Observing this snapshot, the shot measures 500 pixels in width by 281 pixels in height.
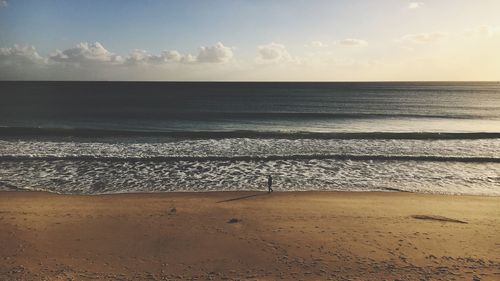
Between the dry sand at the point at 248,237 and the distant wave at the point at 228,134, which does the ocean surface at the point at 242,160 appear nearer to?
the distant wave at the point at 228,134

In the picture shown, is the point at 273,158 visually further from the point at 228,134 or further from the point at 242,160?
the point at 228,134

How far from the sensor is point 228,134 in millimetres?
30781

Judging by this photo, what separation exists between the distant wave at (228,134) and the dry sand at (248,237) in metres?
16.1

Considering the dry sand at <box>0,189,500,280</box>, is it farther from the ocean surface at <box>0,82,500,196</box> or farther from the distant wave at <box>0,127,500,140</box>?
the distant wave at <box>0,127,500,140</box>

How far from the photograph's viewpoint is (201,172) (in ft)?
59.0

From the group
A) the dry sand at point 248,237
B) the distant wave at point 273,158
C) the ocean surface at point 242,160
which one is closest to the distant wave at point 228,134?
Answer: the ocean surface at point 242,160

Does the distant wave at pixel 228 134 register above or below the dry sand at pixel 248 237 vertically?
above

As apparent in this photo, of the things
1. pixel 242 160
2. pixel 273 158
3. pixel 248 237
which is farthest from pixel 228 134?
pixel 248 237

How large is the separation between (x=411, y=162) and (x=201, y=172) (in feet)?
40.2

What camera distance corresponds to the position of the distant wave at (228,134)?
96.6ft

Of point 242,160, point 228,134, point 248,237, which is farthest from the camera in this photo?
point 228,134

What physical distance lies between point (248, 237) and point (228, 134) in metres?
21.3

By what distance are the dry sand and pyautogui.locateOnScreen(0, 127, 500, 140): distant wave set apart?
633 inches

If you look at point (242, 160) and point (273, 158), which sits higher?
point (273, 158)
